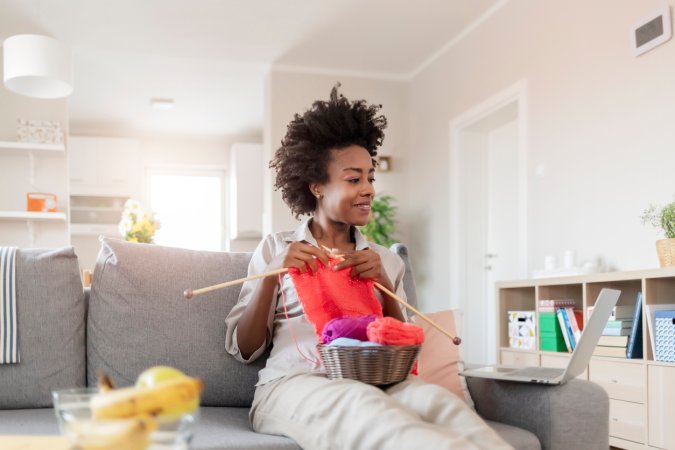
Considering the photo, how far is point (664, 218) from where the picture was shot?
9.77ft

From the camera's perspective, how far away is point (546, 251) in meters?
4.21

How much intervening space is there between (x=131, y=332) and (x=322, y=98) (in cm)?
450

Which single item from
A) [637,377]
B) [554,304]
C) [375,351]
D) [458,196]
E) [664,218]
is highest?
[458,196]

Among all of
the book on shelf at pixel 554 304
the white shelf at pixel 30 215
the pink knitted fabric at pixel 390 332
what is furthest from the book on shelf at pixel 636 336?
the white shelf at pixel 30 215

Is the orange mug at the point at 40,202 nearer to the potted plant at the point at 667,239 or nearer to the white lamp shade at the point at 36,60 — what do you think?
the white lamp shade at the point at 36,60

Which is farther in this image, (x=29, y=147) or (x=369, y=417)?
(x=29, y=147)

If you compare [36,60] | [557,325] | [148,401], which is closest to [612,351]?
[557,325]

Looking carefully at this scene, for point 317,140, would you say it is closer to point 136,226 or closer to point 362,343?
point 362,343

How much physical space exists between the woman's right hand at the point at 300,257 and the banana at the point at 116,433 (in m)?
0.97

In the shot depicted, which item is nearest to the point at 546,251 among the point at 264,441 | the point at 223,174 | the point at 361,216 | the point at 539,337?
the point at 539,337

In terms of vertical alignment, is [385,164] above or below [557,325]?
above

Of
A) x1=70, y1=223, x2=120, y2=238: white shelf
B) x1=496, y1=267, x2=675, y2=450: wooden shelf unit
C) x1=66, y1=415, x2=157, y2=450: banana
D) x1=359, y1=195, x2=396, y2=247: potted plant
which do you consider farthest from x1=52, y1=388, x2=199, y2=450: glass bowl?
x1=70, y1=223, x2=120, y2=238: white shelf

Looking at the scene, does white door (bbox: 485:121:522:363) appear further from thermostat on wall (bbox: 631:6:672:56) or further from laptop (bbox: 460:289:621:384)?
laptop (bbox: 460:289:621:384)

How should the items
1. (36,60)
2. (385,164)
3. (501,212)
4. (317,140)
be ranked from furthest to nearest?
1. (385,164)
2. (501,212)
3. (36,60)
4. (317,140)
